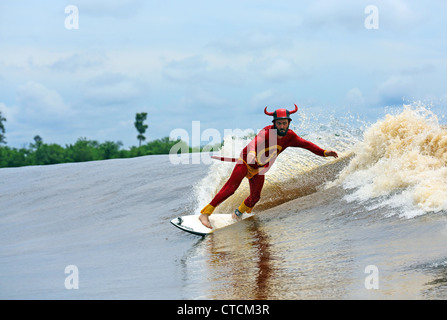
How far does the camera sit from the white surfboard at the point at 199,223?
33.3 ft

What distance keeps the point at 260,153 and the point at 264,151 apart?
77 millimetres

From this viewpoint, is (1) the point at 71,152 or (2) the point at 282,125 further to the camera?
(1) the point at 71,152

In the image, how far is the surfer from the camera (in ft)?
30.3

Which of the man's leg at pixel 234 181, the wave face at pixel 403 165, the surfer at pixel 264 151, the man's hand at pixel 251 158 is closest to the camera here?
the wave face at pixel 403 165

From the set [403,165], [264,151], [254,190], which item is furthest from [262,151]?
[403,165]

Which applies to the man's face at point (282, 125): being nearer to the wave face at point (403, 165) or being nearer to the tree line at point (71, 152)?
the wave face at point (403, 165)

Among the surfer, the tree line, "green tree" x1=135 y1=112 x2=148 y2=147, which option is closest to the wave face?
the surfer

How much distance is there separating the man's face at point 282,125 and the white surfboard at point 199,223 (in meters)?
2.25

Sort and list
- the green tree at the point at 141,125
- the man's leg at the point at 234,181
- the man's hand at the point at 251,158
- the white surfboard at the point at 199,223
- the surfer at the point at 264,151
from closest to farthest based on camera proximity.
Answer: the surfer at the point at 264,151 → the man's hand at the point at 251,158 → the man's leg at the point at 234,181 → the white surfboard at the point at 199,223 → the green tree at the point at 141,125

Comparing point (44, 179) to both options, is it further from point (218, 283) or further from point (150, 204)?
point (218, 283)

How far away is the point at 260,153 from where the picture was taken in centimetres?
959

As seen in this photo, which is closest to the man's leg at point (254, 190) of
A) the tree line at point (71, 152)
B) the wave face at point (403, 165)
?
the wave face at point (403, 165)

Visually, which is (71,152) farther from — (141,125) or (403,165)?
(403,165)
